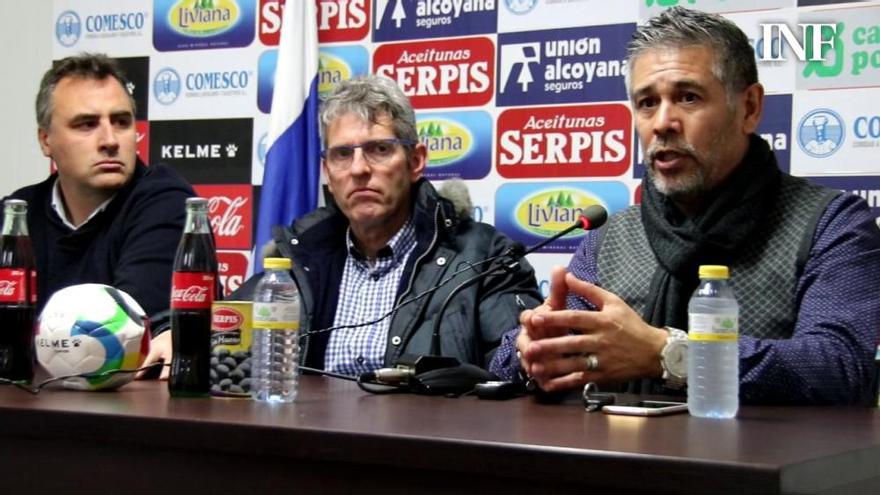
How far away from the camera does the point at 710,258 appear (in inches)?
81.2

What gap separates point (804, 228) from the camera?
6.61 ft

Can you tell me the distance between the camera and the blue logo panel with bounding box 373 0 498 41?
360 centimetres

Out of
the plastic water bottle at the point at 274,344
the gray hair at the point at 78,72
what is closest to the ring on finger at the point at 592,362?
the plastic water bottle at the point at 274,344

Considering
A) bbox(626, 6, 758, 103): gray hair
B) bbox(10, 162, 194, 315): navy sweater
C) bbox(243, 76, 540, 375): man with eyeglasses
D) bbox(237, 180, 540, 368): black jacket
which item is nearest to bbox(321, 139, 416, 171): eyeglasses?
bbox(243, 76, 540, 375): man with eyeglasses

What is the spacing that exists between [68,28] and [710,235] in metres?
3.18

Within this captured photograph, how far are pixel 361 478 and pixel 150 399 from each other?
49cm

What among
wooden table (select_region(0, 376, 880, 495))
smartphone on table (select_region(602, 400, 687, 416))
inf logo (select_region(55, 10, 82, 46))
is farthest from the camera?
inf logo (select_region(55, 10, 82, 46))

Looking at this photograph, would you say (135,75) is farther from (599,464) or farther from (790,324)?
(599,464)

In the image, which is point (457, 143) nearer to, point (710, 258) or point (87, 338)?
point (710, 258)

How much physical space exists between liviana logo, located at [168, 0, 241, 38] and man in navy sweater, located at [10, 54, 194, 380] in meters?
1.09

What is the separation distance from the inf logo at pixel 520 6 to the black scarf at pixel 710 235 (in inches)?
59.4

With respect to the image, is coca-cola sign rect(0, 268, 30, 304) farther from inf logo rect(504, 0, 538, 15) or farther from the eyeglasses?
inf logo rect(504, 0, 538, 15)

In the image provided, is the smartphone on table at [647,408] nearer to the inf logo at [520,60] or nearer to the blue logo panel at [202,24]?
the inf logo at [520,60]

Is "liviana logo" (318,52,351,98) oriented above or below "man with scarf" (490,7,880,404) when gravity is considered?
above
